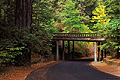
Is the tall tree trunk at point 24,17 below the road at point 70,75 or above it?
above

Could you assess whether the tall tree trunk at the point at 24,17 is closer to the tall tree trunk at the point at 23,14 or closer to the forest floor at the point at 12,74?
the tall tree trunk at the point at 23,14

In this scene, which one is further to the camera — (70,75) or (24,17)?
(24,17)

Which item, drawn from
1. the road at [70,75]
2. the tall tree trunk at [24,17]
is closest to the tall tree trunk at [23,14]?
the tall tree trunk at [24,17]

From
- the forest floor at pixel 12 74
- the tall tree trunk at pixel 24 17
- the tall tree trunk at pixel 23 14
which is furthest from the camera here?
the tall tree trunk at pixel 23 14

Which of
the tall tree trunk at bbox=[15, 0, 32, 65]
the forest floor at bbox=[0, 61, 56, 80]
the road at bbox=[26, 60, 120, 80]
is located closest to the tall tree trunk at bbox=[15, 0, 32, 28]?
the tall tree trunk at bbox=[15, 0, 32, 65]

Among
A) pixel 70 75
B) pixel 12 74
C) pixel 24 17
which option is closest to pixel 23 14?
pixel 24 17

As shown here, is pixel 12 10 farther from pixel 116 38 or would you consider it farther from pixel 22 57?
pixel 116 38

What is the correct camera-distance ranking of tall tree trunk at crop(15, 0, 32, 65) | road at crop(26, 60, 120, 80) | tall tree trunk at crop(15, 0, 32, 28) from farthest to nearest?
tall tree trunk at crop(15, 0, 32, 28), tall tree trunk at crop(15, 0, 32, 65), road at crop(26, 60, 120, 80)

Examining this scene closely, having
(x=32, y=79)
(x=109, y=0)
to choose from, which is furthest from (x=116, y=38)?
(x=32, y=79)

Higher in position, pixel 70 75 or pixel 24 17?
pixel 24 17

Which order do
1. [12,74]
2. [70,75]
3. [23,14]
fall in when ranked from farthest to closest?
[23,14] < [70,75] < [12,74]

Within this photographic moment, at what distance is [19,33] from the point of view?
13.9 meters

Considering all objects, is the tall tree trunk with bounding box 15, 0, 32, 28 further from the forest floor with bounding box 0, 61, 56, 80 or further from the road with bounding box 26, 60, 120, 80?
the road with bounding box 26, 60, 120, 80

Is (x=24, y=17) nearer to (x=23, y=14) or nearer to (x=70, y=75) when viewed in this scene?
(x=23, y=14)
